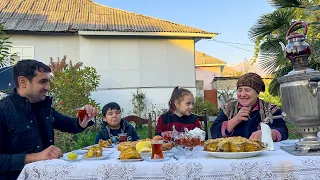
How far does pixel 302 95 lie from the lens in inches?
73.2

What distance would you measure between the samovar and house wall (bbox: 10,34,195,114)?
35.7ft

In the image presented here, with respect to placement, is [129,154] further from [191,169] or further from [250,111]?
[250,111]

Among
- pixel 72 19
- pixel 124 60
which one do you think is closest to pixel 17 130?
pixel 124 60

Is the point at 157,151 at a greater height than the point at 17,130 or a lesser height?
lesser

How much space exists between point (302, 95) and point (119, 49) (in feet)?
36.6

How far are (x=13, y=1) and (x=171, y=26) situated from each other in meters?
7.66

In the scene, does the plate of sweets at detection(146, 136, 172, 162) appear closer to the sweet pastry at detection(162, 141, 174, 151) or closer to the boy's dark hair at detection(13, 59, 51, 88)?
the sweet pastry at detection(162, 141, 174, 151)

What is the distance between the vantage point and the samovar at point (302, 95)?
1.84 m

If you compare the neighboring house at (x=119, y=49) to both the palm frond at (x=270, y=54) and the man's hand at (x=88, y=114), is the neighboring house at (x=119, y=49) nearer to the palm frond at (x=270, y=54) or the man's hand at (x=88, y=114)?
the palm frond at (x=270, y=54)

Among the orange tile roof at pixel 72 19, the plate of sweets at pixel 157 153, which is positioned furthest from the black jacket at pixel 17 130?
the orange tile roof at pixel 72 19

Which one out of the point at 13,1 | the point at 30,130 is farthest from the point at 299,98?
the point at 13,1

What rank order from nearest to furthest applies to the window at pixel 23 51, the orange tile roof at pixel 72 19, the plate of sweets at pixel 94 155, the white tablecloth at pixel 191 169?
the white tablecloth at pixel 191 169 < the plate of sweets at pixel 94 155 < the window at pixel 23 51 < the orange tile roof at pixel 72 19

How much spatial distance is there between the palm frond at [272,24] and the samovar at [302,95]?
18.0 feet

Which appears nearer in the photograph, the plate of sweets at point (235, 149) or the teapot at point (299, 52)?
the plate of sweets at point (235, 149)
